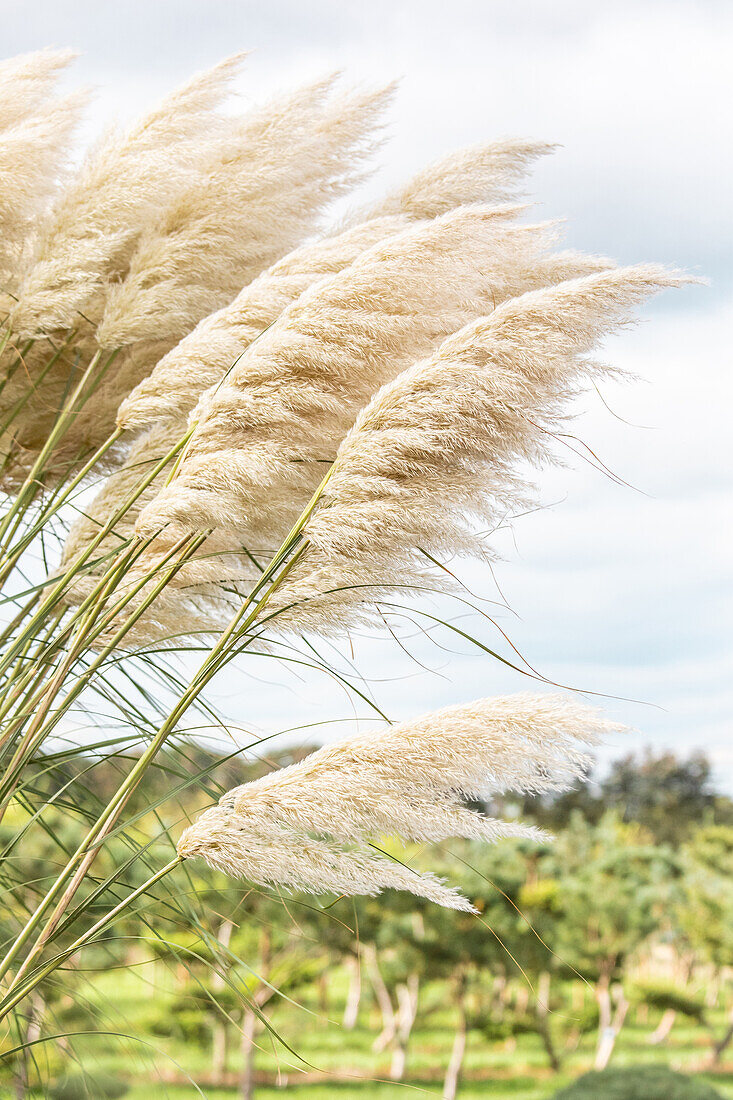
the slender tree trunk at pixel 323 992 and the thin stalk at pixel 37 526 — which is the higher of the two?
the thin stalk at pixel 37 526

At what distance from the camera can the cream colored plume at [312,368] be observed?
84 cm

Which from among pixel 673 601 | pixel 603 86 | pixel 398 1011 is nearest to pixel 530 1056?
pixel 398 1011

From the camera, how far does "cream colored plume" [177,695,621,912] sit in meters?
0.67

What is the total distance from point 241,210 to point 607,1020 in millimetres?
7171

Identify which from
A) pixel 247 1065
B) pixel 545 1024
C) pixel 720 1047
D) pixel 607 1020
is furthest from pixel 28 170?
pixel 720 1047

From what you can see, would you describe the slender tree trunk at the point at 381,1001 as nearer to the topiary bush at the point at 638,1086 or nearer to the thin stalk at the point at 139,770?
the topiary bush at the point at 638,1086

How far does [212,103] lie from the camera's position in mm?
1233

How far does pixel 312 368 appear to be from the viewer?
89 centimetres

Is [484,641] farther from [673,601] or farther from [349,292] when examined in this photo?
[673,601]

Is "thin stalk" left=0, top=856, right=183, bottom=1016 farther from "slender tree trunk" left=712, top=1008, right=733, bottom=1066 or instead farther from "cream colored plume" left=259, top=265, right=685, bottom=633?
"slender tree trunk" left=712, top=1008, right=733, bottom=1066

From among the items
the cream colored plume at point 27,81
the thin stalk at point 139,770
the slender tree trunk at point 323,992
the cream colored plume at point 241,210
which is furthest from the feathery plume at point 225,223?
the slender tree trunk at point 323,992

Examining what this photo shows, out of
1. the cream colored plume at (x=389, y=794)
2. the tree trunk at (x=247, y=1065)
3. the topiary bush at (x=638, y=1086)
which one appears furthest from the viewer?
the tree trunk at (x=247, y=1065)

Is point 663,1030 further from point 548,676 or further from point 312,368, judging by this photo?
point 312,368

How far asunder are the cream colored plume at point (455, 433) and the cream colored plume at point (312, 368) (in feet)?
0.29
